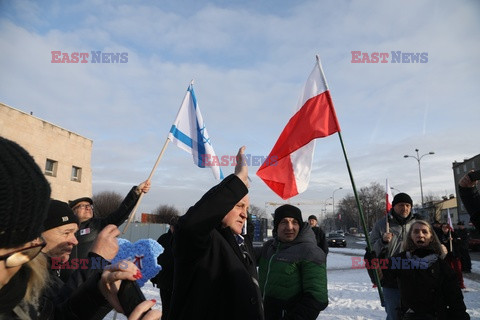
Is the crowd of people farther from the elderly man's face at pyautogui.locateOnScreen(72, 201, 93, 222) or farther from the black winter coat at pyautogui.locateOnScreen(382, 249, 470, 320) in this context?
the elderly man's face at pyautogui.locateOnScreen(72, 201, 93, 222)

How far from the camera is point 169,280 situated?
3.02m

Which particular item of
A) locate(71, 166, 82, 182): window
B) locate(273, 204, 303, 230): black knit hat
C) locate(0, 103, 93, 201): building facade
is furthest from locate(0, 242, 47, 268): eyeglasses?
locate(71, 166, 82, 182): window

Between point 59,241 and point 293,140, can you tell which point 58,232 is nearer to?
point 59,241

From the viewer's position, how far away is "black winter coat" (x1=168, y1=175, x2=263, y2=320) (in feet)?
6.14

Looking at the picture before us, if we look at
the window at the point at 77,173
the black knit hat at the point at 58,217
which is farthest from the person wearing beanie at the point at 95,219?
the window at the point at 77,173

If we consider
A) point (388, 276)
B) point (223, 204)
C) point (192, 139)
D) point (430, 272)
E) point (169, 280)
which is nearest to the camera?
point (223, 204)

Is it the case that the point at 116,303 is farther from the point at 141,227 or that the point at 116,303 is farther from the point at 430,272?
the point at 141,227

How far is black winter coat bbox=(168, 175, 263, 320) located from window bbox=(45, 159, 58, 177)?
25695 millimetres

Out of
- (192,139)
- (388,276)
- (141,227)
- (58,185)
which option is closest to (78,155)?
(58,185)

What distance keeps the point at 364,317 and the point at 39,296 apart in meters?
6.34

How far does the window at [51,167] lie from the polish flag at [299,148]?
2368cm

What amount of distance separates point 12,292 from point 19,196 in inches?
13.9

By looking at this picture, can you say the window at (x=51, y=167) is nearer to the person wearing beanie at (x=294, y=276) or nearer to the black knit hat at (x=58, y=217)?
the black knit hat at (x=58, y=217)

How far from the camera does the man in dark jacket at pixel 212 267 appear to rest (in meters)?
1.87
